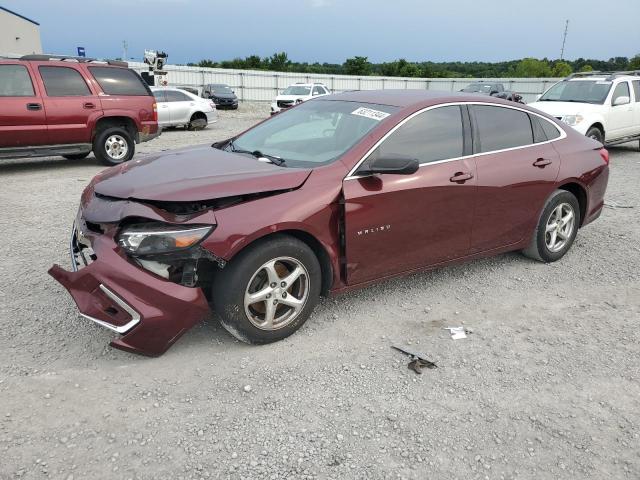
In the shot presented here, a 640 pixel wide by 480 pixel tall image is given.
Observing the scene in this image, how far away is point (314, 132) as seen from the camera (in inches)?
163

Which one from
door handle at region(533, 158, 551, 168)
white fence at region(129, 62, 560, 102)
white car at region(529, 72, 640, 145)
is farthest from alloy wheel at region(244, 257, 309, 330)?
white fence at region(129, 62, 560, 102)

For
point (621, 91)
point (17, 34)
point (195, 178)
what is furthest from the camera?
point (17, 34)

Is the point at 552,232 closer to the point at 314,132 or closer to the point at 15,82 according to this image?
the point at 314,132

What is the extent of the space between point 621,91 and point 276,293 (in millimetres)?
10925

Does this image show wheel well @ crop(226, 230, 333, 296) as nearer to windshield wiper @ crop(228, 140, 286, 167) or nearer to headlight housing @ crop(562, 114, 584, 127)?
windshield wiper @ crop(228, 140, 286, 167)

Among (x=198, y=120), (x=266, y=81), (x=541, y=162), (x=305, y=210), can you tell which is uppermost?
(x=266, y=81)

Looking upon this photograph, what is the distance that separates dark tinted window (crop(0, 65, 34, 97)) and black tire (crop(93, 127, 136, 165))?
1.31 metres

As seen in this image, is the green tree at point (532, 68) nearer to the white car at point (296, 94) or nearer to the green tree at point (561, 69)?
the green tree at point (561, 69)

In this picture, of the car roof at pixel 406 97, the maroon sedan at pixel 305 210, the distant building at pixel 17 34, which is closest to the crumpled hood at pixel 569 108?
the maroon sedan at pixel 305 210

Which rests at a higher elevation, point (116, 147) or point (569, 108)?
point (569, 108)

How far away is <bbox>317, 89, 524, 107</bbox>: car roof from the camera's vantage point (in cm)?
409

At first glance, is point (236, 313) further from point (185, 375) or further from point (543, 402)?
point (543, 402)

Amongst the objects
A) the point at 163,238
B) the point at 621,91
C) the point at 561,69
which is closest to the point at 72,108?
the point at 163,238

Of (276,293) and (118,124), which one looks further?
(118,124)
